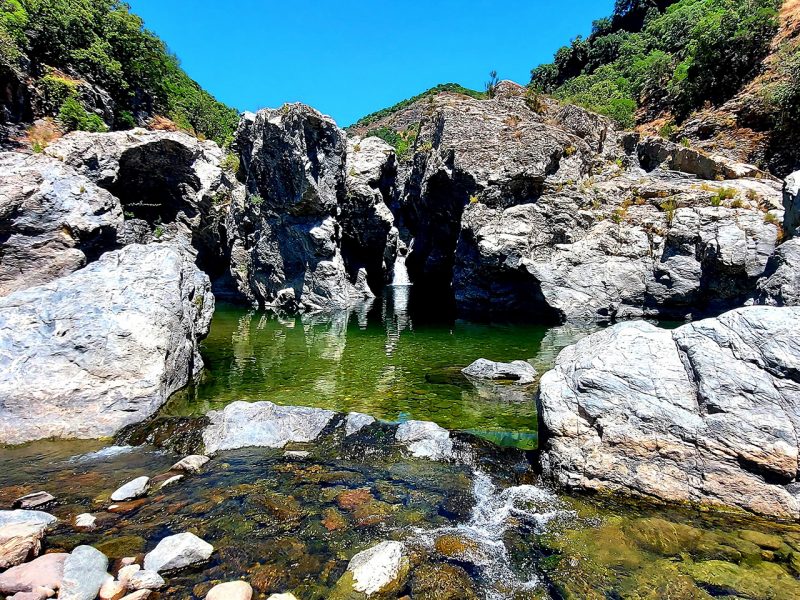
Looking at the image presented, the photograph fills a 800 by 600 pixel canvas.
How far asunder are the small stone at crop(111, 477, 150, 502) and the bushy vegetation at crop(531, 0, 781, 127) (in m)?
46.9

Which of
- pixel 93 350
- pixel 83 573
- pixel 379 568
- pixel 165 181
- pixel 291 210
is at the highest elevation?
pixel 165 181

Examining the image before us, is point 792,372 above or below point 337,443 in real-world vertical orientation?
above

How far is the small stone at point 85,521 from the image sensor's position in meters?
5.75

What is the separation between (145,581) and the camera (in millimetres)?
4602

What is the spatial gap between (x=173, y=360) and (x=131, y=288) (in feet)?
8.37

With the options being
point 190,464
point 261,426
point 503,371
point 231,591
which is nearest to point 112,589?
point 231,591

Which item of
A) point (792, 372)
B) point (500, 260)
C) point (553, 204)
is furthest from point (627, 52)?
point (792, 372)

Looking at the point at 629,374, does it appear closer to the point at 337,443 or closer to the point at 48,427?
the point at 337,443

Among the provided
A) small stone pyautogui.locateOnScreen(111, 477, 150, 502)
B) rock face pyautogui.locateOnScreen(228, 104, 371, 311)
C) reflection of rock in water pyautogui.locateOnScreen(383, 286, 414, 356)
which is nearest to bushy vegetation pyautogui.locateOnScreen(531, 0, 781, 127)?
reflection of rock in water pyautogui.locateOnScreen(383, 286, 414, 356)

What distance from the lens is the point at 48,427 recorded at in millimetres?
8953

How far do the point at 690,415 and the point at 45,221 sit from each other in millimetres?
20440

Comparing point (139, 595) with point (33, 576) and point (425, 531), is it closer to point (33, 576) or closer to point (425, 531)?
point (33, 576)

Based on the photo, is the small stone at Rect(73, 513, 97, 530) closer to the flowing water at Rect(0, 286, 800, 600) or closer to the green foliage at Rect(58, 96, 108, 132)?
the flowing water at Rect(0, 286, 800, 600)

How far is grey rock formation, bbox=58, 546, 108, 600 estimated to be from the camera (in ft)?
14.2
